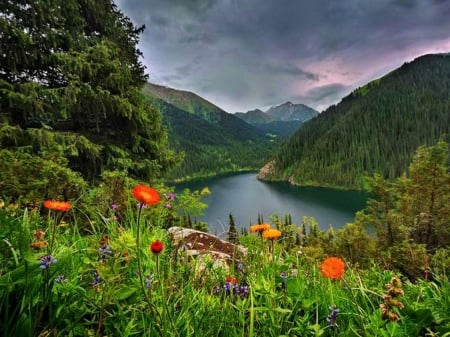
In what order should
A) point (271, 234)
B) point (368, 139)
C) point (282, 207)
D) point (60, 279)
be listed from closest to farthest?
point (60, 279) → point (271, 234) → point (282, 207) → point (368, 139)

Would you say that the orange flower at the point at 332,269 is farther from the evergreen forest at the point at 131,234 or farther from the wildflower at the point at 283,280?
the wildflower at the point at 283,280

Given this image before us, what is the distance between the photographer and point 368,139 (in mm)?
158625

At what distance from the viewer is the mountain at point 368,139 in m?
135

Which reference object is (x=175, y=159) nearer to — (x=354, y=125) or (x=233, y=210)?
(x=233, y=210)

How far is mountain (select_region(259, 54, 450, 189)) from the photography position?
5330 inches

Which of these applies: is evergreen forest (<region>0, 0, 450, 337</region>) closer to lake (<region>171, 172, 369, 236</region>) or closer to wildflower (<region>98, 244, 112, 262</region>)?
wildflower (<region>98, 244, 112, 262</region>)

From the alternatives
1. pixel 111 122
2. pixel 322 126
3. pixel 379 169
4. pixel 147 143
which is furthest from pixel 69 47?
pixel 322 126

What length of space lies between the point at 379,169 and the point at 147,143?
143 meters

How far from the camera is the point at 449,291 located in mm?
1752

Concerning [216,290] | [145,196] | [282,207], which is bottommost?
[282,207]

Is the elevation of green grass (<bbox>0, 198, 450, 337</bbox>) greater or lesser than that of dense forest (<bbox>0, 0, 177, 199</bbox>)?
lesser

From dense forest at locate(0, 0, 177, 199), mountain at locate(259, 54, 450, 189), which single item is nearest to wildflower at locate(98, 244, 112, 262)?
dense forest at locate(0, 0, 177, 199)

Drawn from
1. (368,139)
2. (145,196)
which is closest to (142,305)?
(145,196)

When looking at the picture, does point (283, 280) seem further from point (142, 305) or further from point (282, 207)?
point (282, 207)
